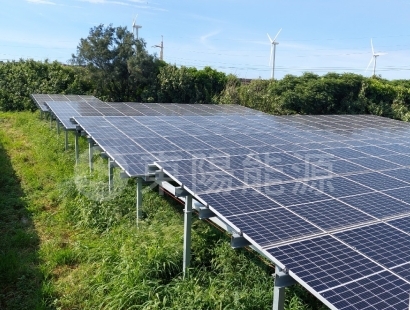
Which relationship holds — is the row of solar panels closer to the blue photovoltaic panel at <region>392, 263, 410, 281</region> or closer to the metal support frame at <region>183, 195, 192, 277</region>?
the blue photovoltaic panel at <region>392, 263, 410, 281</region>

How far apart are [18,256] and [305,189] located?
18.2ft

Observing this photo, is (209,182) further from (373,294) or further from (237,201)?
(373,294)

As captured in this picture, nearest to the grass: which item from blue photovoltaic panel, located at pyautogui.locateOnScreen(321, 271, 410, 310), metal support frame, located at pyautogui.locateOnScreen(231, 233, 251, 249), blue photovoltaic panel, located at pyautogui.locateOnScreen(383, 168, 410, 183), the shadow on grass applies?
the shadow on grass

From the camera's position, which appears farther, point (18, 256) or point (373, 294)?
point (18, 256)

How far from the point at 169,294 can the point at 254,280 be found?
145cm

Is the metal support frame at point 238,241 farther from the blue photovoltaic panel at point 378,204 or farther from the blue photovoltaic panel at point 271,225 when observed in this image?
the blue photovoltaic panel at point 378,204

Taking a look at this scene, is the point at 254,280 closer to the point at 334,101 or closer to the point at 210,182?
the point at 210,182

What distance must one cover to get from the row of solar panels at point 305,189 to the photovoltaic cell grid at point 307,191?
0.01 m

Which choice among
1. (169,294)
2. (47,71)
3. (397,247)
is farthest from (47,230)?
(47,71)

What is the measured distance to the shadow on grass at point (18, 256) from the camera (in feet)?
19.7

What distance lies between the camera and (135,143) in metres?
9.16

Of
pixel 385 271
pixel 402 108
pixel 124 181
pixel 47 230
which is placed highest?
pixel 402 108

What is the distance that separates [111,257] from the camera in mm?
6781

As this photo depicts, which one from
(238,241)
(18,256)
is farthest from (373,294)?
(18,256)
